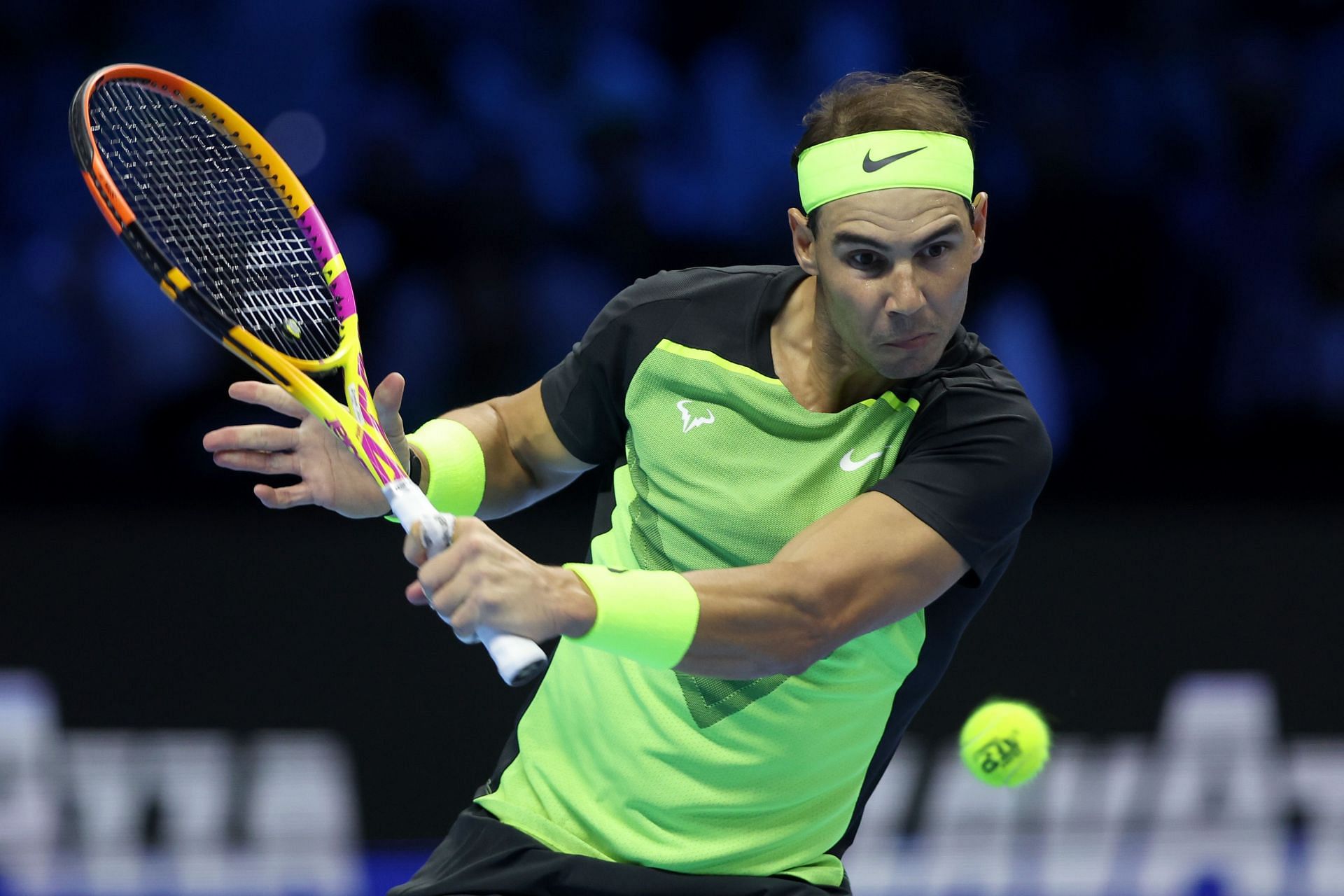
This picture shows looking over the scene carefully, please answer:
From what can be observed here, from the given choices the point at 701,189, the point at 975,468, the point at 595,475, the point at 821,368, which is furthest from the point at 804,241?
the point at 701,189

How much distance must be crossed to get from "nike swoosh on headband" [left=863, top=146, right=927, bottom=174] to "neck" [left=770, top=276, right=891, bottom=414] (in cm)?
32

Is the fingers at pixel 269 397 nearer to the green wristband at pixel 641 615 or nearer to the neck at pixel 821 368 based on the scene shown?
the green wristband at pixel 641 615

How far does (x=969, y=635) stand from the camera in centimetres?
696


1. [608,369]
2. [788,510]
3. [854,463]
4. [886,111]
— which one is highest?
[886,111]

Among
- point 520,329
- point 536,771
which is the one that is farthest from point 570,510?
point 536,771

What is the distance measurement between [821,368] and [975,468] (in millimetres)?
405

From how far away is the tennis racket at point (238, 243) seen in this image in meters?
3.40

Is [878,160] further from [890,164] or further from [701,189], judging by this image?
[701,189]

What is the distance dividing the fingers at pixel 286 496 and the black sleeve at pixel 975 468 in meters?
1.15

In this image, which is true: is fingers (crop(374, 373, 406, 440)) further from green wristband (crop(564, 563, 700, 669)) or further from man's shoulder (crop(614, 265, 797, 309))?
green wristband (crop(564, 563, 700, 669))

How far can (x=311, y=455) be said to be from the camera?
3479 mm

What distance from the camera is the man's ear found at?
350cm

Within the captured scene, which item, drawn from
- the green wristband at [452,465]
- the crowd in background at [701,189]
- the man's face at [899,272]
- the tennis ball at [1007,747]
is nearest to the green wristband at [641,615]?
the man's face at [899,272]

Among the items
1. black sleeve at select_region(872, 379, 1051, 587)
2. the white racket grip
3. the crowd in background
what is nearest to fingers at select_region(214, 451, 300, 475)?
the white racket grip
